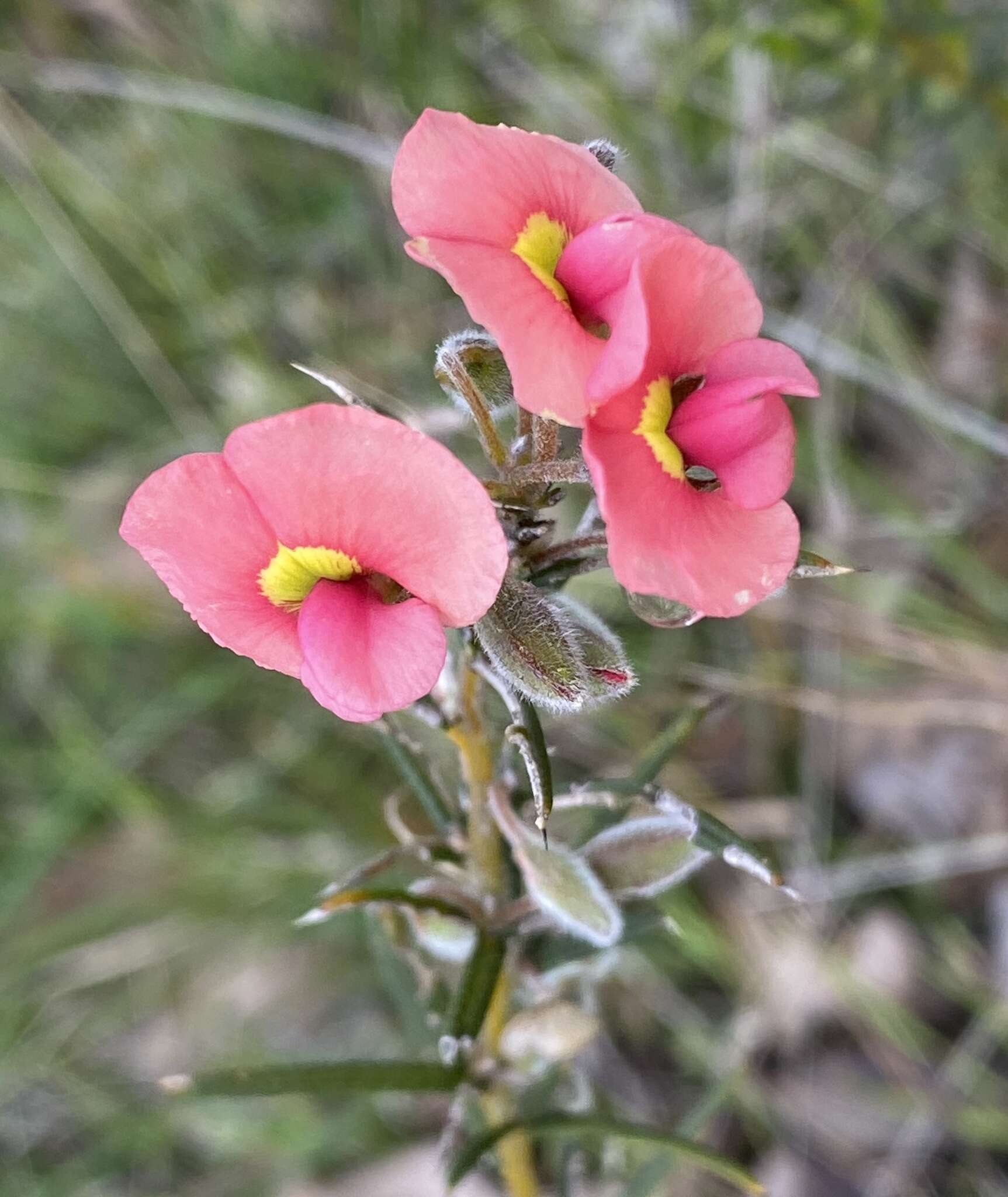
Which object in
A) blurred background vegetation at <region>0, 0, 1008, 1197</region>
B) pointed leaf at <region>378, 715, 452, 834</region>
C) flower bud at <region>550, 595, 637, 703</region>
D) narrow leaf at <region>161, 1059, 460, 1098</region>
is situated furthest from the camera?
blurred background vegetation at <region>0, 0, 1008, 1197</region>

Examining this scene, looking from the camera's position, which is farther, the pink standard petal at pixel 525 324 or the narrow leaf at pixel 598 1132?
the narrow leaf at pixel 598 1132

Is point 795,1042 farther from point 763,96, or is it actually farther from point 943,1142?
point 763,96

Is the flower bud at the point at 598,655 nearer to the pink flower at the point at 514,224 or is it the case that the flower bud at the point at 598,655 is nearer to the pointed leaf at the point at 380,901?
the pink flower at the point at 514,224

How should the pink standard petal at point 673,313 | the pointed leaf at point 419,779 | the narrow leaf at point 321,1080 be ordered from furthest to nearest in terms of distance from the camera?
the pointed leaf at point 419,779, the narrow leaf at point 321,1080, the pink standard petal at point 673,313

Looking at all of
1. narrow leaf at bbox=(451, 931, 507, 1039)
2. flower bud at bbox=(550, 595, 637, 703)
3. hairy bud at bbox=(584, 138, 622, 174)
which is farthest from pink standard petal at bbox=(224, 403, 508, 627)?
narrow leaf at bbox=(451, 931, 507, 1039)

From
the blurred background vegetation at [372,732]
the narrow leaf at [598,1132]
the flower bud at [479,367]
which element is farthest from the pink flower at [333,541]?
the blurred background vegetation at [372,732]

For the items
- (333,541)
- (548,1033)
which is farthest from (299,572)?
(548,1033)

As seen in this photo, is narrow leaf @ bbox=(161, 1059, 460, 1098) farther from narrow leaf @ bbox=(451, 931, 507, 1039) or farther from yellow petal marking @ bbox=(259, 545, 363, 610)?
yellow petal marking @ bbox=(259, 545, 363, 610)
